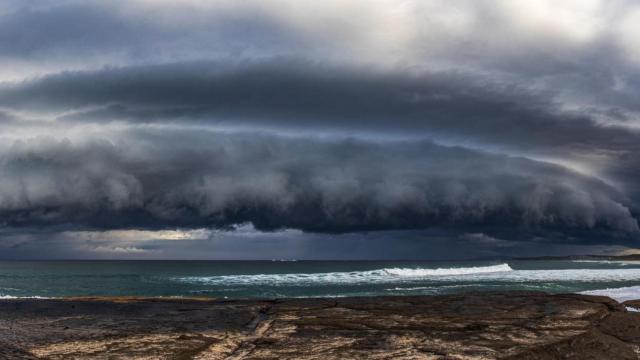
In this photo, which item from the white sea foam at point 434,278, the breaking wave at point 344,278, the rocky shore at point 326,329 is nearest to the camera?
the rocky shore at point 326,329

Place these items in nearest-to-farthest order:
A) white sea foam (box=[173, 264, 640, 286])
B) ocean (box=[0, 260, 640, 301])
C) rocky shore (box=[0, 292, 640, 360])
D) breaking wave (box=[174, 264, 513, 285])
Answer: rocky shore (box=[0, 292, 640, 360]) < ocean (box=[0, 260, 640, 301]) < white sea foam (box=[173, 264, 640, 286]) < breaking wave (box=[174, 264, 513, 285])

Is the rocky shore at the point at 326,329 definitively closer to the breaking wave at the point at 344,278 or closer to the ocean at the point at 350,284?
the ocean at the point at 350,284

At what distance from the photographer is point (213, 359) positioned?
9.48 metres

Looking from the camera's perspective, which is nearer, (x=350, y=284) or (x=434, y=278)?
(x=350, y=284)

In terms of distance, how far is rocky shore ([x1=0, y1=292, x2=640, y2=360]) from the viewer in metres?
9.85

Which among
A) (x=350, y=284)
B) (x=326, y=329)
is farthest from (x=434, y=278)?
(x=326, y=329)

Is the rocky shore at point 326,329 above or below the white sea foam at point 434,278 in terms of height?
above

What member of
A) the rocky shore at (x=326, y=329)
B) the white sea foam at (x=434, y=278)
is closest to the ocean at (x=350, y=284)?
the white sea foam at (x=434, y=278)

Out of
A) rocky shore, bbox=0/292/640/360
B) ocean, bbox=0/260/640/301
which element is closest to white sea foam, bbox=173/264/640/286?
ocean, bbox=0/260/640/301

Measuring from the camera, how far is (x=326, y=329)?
12.2 metres

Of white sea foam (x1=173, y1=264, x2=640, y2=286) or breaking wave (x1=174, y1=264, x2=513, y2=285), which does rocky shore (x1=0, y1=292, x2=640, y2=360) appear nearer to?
white sea foam (x1=173, y1=264, x2=640, y2=286)

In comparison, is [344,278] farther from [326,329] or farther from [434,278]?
[326,329]

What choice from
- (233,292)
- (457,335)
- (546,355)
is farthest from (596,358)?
(233,292)

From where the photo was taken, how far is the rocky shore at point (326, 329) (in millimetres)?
9852
